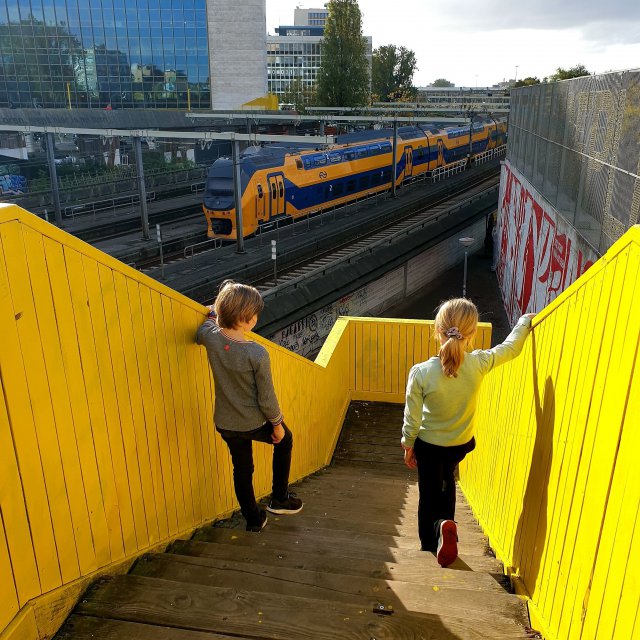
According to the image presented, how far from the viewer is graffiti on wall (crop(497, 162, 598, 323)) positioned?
8.51 m

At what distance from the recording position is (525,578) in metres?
3.31

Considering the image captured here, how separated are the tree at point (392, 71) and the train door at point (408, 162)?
3216 cm

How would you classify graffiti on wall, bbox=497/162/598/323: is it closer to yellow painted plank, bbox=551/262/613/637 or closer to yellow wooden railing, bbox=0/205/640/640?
yellow wooden railing, bbox=0/205/640/640

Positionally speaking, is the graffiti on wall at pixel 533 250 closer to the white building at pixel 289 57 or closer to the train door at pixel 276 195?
the train door at pixel 276 195

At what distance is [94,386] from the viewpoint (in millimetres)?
2842

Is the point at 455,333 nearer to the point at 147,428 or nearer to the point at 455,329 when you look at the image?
the point at 455,329

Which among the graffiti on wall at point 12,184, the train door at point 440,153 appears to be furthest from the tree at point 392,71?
the graffiti on wall at point 12,184

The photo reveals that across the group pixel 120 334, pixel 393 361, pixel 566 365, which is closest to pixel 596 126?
pixel 393 361

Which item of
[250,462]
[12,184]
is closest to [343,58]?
[12,184]

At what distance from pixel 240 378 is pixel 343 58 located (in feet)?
152

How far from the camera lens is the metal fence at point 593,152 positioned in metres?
6.01

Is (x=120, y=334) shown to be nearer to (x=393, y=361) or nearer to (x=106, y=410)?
(x=106, y=410)

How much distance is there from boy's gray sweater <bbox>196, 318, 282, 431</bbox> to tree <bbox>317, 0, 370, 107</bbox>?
45714mm

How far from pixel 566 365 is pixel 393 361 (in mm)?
6667
